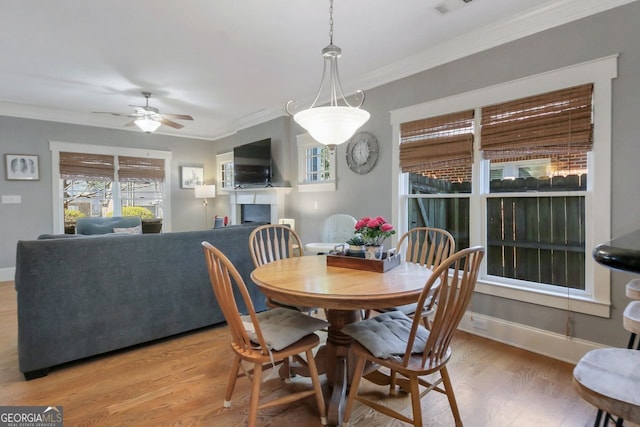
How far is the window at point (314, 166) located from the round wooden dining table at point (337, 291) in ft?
8.00

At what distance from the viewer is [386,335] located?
166 cm

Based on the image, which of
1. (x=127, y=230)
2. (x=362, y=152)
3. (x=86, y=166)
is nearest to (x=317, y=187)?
(x=362, y=152)

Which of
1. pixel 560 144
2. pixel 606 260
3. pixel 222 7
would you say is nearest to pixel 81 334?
pixel 222 7

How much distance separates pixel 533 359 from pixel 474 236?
105 cm

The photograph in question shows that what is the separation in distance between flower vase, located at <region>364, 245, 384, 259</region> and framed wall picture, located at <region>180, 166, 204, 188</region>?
580 centimetres

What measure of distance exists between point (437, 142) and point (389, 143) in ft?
1.94

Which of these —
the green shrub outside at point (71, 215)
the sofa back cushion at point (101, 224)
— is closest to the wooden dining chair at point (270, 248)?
the sofa back cushion at point (101, 224)

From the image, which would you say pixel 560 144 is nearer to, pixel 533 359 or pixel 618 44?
pixel 618 44

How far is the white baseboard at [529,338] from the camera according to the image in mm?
2381

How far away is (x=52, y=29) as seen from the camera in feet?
Answer: 9.08

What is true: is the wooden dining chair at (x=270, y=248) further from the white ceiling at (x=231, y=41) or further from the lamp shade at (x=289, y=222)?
the white ceiling at (x=231, y=41)

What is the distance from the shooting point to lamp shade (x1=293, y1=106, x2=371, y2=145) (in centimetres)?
194

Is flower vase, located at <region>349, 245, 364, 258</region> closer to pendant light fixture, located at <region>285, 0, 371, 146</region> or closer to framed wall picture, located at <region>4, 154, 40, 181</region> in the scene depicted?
pendant light fixture, located at <region>285, 0, 371, 146</region>

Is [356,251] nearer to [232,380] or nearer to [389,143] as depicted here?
[232,380]
